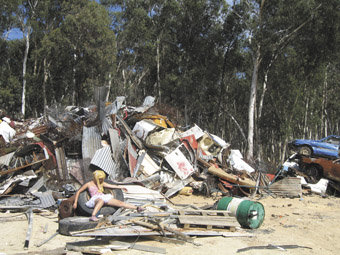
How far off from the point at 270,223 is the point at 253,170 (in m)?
4.89

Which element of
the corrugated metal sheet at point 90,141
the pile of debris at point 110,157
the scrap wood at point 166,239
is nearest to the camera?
the scrap wood at point 166,239

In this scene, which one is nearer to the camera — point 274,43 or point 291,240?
point 291,240

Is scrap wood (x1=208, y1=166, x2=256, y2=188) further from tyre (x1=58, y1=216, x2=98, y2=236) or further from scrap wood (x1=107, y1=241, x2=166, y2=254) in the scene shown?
scrap wood (x1=107, y1=241, x2=166, y2=254)

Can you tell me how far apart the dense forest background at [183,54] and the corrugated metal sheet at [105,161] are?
42.6 ft

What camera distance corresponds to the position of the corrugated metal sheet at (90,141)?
10508 millimetres

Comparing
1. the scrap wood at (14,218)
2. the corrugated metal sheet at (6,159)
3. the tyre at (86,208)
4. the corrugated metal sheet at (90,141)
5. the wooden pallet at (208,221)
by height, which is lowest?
the scrap wood at (14,218)

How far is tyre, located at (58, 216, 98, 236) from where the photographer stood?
609cm

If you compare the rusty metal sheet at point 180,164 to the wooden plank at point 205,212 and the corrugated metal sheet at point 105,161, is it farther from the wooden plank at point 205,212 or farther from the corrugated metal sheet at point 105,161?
the wooden plank at point 205,212

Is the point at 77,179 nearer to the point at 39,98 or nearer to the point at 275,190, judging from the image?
the point at 275,190

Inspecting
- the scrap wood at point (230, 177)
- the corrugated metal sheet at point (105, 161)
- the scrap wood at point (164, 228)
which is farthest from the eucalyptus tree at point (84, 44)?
the scrap wood at point (164, 228)

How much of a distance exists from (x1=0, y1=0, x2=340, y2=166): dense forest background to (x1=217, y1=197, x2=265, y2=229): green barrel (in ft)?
47.6

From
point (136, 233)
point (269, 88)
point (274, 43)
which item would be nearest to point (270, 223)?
point (136, 233)

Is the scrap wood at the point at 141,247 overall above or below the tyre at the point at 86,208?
below

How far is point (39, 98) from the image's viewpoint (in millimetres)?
30141
